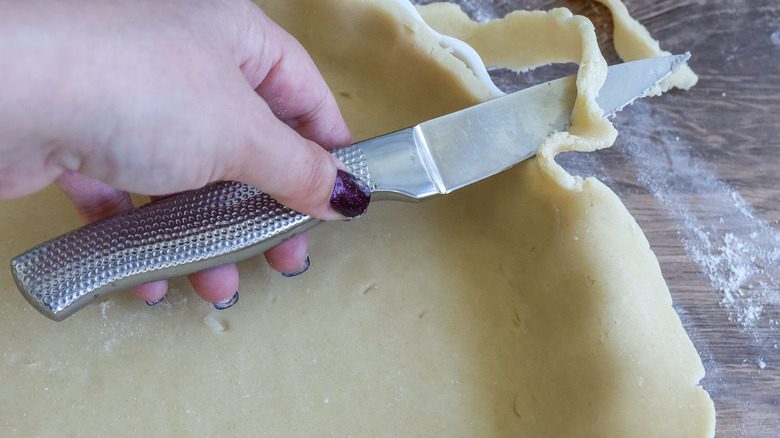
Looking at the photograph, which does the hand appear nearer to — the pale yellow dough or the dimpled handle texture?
the dimpled handle texture

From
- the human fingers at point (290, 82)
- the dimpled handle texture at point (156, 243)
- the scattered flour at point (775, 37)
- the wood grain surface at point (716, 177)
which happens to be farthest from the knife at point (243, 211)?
the scattered flour at point (775, 37)

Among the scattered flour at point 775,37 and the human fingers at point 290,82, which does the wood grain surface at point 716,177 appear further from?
A: the human fingers at point 290,82

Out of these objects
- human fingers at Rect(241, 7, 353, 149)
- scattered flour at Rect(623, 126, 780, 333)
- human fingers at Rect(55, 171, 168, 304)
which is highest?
human fingers at Rect(241, 7, 353, 149)

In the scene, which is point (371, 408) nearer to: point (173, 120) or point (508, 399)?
point (508, 399)

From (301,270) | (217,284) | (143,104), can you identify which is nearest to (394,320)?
(301,270)

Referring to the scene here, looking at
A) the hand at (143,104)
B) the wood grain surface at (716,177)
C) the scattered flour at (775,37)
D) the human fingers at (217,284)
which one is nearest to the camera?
the hand at (143,104)

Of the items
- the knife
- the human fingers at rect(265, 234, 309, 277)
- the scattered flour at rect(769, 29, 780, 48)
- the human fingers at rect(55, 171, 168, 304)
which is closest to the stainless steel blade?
the knife
